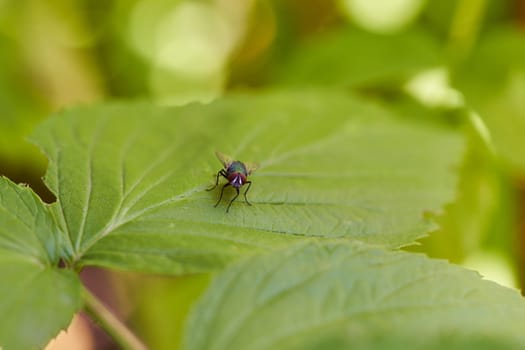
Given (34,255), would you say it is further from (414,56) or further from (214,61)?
(214,61)

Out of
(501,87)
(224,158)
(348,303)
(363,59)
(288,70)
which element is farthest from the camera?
(288,70)

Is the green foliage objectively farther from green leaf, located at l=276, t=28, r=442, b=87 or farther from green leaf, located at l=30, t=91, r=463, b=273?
green leaf, located at l=276, t=28, r=442, b=87

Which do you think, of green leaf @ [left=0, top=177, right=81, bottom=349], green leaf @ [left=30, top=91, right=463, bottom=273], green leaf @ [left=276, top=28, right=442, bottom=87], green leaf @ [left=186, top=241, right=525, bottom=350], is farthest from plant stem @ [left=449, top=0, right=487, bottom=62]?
green leaf @ [left=0, top=177, right=81, bottom=349]

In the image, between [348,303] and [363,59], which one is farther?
[363,59]

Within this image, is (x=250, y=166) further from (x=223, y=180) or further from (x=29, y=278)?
(x=29, y=278)

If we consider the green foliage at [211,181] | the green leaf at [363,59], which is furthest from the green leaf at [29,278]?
the green leaf at [363,59]

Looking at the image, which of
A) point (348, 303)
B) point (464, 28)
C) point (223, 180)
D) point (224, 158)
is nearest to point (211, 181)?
point (223, 180)

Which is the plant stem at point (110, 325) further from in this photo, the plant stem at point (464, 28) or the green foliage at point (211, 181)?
the plant stem at point (464, 28)

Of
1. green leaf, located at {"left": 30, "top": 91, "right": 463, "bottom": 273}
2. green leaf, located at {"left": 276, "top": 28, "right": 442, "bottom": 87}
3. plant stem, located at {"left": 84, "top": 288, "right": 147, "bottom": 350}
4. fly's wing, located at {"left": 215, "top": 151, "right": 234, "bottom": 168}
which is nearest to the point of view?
Answer: plant stem, located at {"left": 84, "top": 288, "right": 147, "bottom": 350}
